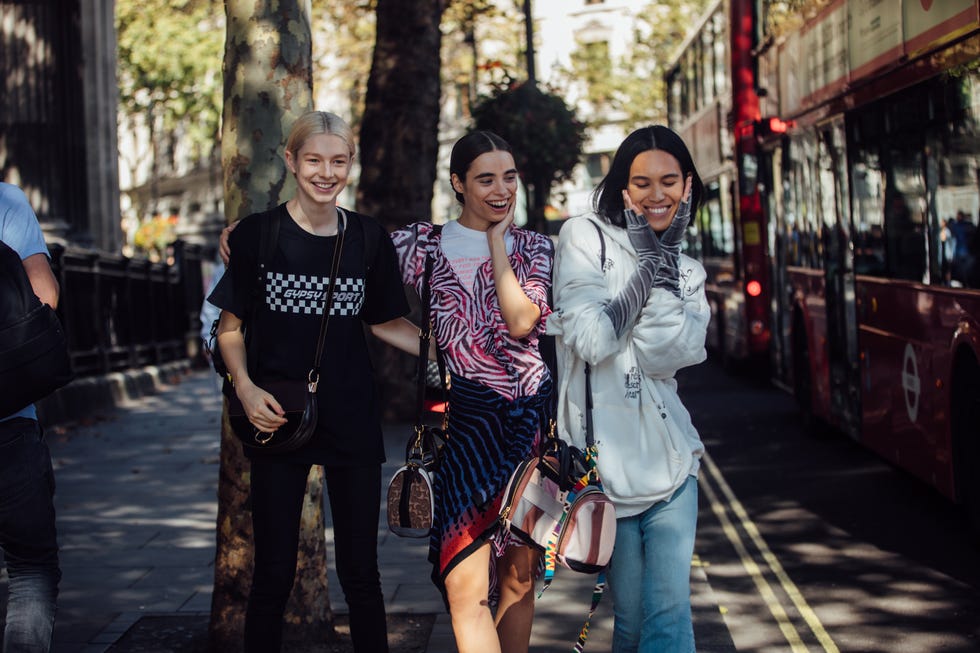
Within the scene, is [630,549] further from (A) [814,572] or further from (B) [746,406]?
(B) [746,406]

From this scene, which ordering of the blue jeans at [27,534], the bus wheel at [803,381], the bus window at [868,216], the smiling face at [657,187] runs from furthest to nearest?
the bus wheel at [803,381]
the bus window at [868,216]
the blue jeans at [27,534]
the smiling face at [657,187]

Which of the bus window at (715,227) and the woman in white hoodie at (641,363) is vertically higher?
the bus window at (715,227)

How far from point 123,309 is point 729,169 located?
7.94m

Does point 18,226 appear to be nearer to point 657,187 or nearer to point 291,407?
point 291,407

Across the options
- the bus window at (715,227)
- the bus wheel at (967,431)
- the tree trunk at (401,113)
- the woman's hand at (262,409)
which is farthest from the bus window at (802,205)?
the woman's hand at (262,409)

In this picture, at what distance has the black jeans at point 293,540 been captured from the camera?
4629 millimetres

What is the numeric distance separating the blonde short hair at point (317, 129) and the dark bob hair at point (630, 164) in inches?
31.2

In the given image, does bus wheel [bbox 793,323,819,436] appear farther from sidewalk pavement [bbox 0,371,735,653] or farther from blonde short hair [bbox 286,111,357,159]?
blonde short hair [bbox 286,111,357,159]

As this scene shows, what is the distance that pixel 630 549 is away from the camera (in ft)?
14.2

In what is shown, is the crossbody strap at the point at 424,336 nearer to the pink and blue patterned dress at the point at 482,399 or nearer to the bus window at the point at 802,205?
the pink and blue patterned dress at the point at 482,399

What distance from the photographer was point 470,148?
465cm

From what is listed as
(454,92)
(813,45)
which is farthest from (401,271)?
(454,92)

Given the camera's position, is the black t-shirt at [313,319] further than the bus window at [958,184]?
No

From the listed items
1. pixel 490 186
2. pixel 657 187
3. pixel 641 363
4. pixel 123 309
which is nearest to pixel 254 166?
pixel 490 186
